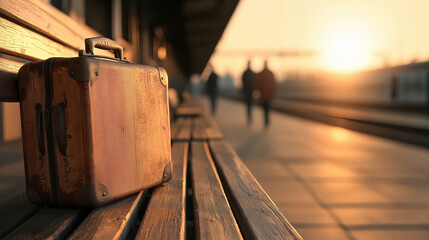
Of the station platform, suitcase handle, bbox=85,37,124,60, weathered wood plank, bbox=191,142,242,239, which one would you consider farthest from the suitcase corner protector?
the station platform

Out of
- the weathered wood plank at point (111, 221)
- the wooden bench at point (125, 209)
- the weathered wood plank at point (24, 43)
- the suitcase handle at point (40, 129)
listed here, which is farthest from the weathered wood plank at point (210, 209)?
the weathered wood plank at point (24, 43)

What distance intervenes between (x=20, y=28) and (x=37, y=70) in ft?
0.95

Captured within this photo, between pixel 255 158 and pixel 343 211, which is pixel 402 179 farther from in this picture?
pixel 255 158

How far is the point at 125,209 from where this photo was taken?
4.13 ft

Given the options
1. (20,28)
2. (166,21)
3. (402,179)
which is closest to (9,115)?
(166,21)

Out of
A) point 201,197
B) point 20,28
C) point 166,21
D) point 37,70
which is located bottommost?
point 201,197

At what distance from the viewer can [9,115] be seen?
4680mm

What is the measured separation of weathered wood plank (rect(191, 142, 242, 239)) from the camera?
105 centimetres

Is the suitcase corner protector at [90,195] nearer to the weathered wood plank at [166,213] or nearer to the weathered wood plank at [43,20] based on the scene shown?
the weathered wood plank at [166,213]

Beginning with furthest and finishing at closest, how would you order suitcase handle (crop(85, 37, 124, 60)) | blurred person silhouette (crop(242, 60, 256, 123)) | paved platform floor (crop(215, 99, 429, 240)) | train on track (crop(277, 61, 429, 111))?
train on track (crop(277, 61, 429, 111)) → blurred person silhouette (crop(242, 60, 256, 123)) → paved platform floor (crop(215, 99, 429, 240)) → suitcase handle (crop(85, 37, 124, 60))

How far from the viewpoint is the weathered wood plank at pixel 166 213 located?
103cm

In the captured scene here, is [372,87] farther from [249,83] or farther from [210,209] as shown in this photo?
[210,209]

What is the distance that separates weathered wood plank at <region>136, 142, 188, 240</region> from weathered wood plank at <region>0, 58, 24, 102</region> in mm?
739

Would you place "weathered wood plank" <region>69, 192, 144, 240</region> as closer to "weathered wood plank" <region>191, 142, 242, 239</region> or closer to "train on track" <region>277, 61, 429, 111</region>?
"weathered wood plank" <region>191, 142, 242, 239</region>
